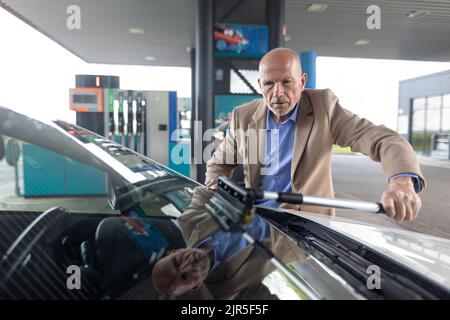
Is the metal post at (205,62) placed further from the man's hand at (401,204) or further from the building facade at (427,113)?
the building facade at (427,113)

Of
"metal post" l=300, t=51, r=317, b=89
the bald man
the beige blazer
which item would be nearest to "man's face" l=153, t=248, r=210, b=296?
the bald man

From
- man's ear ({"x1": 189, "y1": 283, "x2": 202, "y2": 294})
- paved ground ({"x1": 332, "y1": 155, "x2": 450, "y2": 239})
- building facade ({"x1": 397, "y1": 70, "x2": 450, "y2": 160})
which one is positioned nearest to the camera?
man's ear ({"x1": 189, "y1": 283, "x2": 202, "y2": 294})

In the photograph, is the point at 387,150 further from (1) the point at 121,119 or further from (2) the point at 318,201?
(1) the point at 121,119

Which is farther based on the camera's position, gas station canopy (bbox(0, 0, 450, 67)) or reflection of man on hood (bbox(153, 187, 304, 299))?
gas station canopy (bbox(0, 0, 450, 67))

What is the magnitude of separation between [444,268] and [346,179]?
8.82m

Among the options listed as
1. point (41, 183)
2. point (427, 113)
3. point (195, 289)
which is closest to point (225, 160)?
point (41, 183)

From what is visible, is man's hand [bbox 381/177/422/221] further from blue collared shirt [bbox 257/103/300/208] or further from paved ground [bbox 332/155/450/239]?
paved ground [bbox 332/155/450/239]

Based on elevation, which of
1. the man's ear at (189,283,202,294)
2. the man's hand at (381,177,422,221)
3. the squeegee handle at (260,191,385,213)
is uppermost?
the squeegee handle at (260,191,385,213)

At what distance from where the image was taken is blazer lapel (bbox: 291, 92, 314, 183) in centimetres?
170

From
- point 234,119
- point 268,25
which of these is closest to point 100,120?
point 268,25

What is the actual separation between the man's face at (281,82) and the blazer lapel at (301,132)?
10cm

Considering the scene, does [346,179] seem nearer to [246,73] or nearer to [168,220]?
[246,73]

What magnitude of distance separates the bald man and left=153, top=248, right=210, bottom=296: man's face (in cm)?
65

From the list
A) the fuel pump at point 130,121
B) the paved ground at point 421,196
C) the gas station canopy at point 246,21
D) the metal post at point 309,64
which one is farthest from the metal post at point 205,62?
the fuel pump at point 130,121
